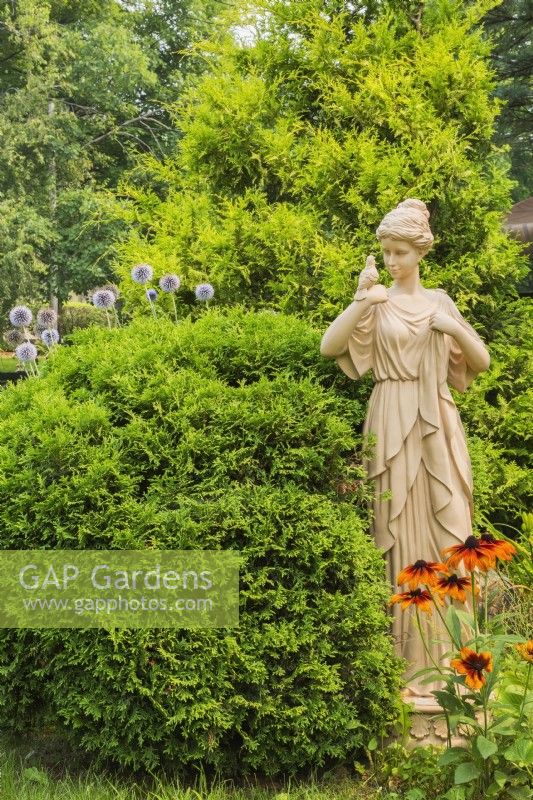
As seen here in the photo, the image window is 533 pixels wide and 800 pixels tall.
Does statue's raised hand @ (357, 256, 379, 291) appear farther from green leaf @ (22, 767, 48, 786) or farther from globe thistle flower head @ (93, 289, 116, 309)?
green leaf @ (22, 767, 48, 786)

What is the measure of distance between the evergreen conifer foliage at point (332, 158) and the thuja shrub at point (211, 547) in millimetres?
2110

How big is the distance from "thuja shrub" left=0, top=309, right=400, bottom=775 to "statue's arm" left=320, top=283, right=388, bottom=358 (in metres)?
0.24

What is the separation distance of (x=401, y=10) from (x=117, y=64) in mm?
15732

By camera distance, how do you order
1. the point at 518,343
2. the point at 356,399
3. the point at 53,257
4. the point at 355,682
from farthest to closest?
the point at 53,257 → the point at 518,343 → the point at 356,399 → the point at 355,682

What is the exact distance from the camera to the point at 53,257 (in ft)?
64.1

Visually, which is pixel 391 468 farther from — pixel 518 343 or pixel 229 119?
pixel 229 119

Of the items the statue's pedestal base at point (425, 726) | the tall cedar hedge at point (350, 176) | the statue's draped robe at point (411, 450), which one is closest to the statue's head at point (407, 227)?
the statue's draped robe at point (411, 450)

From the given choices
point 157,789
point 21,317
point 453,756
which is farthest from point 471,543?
point 21,317

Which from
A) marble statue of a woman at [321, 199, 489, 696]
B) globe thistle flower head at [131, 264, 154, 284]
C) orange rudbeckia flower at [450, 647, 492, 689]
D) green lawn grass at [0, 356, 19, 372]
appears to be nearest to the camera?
orange rudbeckia flower at [450, 647, 492, 689]

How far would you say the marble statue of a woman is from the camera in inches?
145

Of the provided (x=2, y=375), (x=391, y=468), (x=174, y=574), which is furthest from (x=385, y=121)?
(x=2, y=375)

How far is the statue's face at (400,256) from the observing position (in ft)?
12.3

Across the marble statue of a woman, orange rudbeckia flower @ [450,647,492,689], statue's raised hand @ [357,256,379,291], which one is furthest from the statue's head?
orange rudbeckia flower @ [450,647,492,689]

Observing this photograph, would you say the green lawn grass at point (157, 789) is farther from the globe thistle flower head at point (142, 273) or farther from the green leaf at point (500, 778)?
the globe thistle flower head at point (142, 273)
